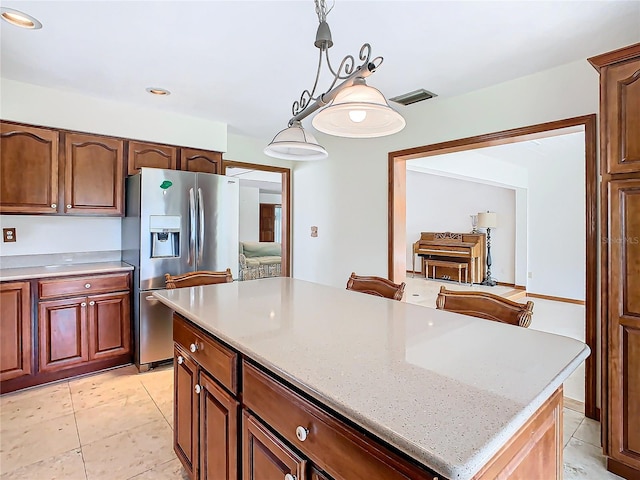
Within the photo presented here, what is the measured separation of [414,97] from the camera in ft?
9.62

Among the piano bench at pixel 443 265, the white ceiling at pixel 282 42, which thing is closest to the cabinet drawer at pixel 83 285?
the white ceiling at pixel 282 42

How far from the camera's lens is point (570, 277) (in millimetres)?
5977

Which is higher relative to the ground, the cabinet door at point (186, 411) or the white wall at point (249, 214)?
the white wall at point (249, 214)

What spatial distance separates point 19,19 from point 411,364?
2.60 meters

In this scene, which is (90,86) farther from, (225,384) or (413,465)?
(413,465)

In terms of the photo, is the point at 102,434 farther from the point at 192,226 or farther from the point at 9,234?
the point at 9,234

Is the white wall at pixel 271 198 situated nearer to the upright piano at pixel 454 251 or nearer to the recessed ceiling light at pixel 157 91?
the upright piano at pixel 454 251

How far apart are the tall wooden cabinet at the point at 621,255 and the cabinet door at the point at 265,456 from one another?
1.80 meters

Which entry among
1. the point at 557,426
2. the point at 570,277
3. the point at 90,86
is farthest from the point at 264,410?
the point at 570,277

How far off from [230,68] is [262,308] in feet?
5.85

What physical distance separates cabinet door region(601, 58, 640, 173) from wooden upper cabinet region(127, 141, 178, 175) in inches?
134

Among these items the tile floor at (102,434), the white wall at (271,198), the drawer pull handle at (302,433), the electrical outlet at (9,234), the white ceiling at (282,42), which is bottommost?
the tile floor at (102,434)

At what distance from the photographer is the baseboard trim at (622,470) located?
69.3 inches

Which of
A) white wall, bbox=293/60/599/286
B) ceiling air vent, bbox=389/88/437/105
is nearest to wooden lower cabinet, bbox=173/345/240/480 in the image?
white wall, bbox=293/60/599/286
